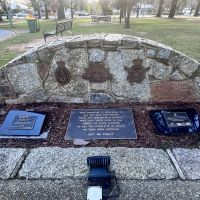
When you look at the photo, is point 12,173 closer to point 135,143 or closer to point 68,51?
point 135,143

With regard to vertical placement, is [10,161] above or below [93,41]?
below

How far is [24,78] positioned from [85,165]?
1.95m

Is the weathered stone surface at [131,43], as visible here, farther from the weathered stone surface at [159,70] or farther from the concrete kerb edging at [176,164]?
the concrete kerb edging at [176,164]

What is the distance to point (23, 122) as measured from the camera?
367 cm

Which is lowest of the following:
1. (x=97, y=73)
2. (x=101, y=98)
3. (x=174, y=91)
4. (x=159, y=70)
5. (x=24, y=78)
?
(x=101, y=98)

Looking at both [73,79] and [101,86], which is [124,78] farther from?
[73,79]

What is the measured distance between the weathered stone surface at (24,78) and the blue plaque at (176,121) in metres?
1.94

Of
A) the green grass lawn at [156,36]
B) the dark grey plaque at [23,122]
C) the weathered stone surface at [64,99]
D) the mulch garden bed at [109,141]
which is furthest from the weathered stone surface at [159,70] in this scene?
the green grass lawn at [156,36]

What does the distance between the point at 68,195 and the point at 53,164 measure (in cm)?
52

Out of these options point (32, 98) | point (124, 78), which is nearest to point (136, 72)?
point (124, 78)

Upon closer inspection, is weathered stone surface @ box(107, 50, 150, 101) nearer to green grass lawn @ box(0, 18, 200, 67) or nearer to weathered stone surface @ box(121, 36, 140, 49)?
weathered stone surface @ box(121, 36, 140, 49)

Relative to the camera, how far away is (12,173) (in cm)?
285

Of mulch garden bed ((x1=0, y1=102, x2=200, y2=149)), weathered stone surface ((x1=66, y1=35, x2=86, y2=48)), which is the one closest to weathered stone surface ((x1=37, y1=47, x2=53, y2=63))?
weathered stone surface ((x1=66, y1=35, x2=86, y2=48))

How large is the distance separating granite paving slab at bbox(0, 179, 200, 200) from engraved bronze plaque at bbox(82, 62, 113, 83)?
6.04 feet
